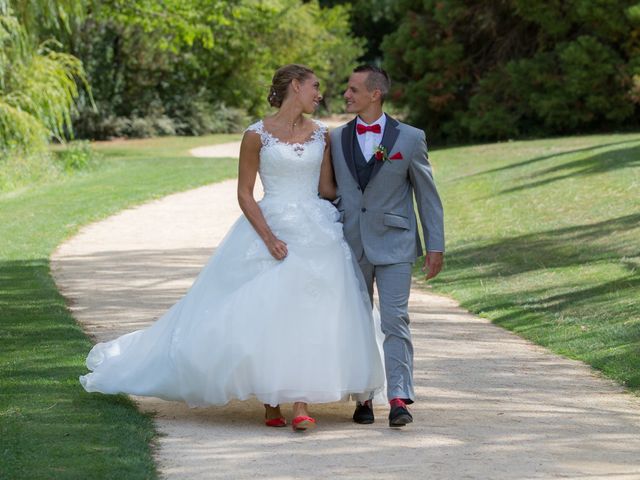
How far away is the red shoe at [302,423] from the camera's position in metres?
6.31

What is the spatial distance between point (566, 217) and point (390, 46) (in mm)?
20891

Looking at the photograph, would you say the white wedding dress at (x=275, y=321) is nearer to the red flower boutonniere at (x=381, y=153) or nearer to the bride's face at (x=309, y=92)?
the bride's face at (x=309, y=92)

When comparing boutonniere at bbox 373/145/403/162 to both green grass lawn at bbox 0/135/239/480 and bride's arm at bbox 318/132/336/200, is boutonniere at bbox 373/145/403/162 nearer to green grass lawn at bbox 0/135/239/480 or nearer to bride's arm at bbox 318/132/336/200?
bride's arm at bbox 318/132/336/200

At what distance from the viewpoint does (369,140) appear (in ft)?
21.7

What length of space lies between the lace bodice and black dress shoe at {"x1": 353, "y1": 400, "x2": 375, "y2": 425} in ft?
3.88

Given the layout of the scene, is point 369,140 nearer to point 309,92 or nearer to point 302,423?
point 309,92

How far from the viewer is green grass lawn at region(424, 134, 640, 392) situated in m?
9.68

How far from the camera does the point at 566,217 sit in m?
17.1

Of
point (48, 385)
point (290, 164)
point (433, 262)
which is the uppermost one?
point (290, 164)

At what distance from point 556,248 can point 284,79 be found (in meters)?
8.56

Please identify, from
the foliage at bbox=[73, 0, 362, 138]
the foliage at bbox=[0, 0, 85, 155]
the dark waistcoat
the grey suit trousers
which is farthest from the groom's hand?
the foliage at bbox=[73, 0, 362, 138]

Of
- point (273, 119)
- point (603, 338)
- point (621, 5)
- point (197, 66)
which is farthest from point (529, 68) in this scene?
point (273, 119)

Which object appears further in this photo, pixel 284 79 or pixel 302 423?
pixel 284 79

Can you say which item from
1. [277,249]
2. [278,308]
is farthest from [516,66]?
[278,308]
